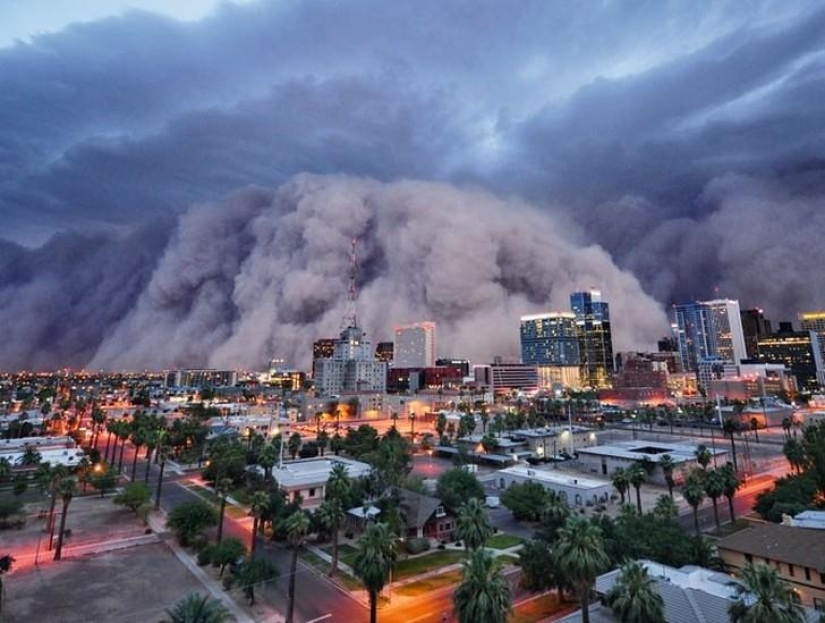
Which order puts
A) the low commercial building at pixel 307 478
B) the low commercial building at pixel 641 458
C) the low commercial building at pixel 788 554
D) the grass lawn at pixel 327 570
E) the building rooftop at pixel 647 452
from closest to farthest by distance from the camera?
1. the low commercial building at pixel 788 554
2. the grass lawn at pixel 327 570
3. the low commercial building at pixel 307 478
4. the low commercial building at pixel 641 458
5. the building rooftop at pixel 647 452

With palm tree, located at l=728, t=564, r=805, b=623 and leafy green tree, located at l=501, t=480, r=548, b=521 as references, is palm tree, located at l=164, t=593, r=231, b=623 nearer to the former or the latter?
palm tree, located at l=728, t=564, r=805, b=623

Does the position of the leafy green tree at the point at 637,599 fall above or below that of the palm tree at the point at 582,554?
below

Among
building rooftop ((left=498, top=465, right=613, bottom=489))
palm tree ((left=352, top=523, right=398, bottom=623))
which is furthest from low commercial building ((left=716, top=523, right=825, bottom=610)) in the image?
building rooftop ((left=498, top=465, right=613, bottom=489))

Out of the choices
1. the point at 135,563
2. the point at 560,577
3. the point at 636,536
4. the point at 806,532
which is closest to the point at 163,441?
the point at 135,563

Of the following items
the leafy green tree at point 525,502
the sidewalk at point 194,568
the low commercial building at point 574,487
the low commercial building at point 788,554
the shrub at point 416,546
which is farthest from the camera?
the low commercial building at point 574,487

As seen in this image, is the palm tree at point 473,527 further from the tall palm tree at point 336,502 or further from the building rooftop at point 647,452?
the building rooftop at point 647,452

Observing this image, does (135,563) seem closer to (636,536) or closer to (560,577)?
(560,577)

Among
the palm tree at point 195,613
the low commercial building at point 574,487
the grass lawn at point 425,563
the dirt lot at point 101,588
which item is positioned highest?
the palm tree at point 195,613

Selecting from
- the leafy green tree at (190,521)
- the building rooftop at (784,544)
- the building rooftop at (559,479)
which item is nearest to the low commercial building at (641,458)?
the building rooftop at (559,479)
